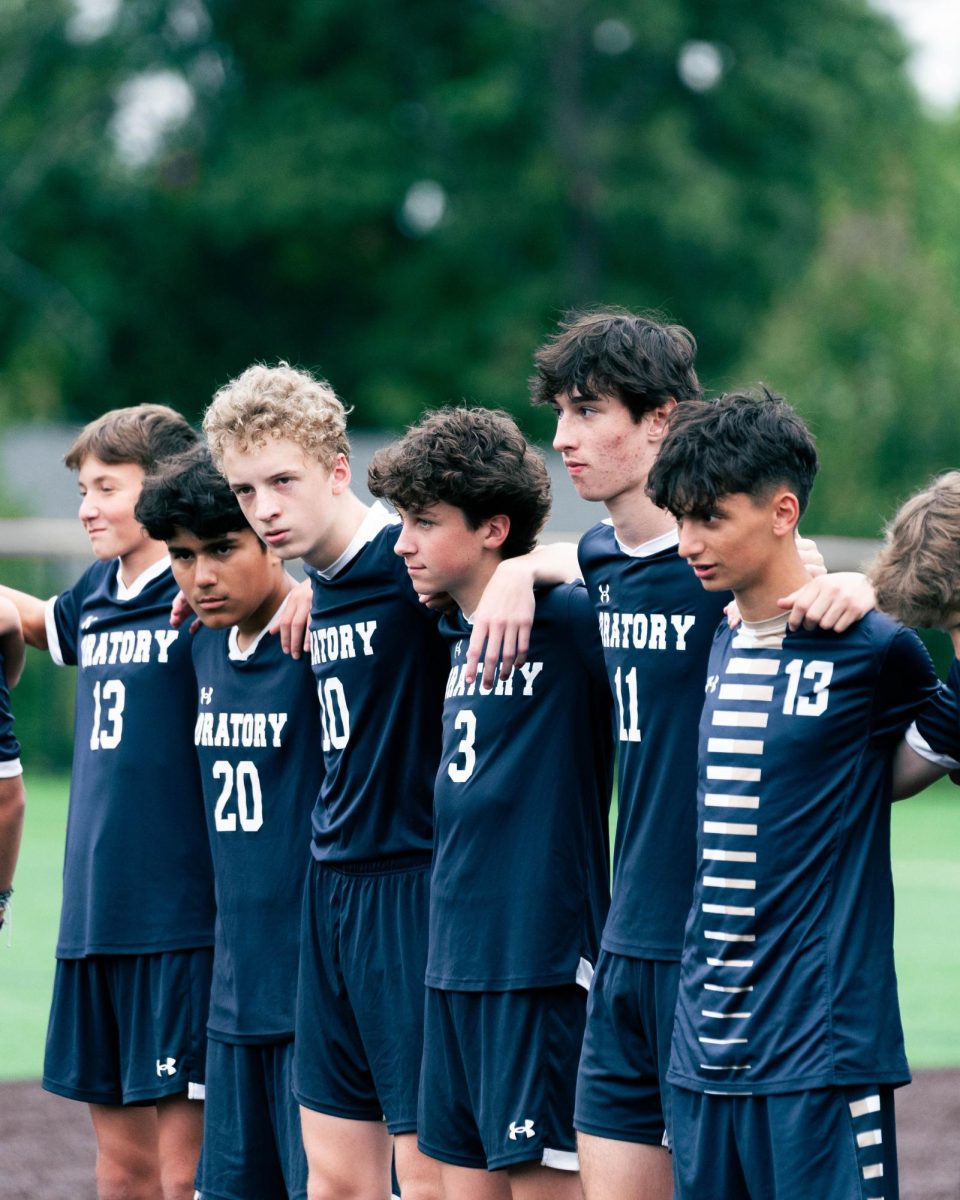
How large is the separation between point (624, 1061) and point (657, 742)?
67cm

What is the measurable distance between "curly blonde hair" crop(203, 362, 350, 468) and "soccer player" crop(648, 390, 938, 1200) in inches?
45.4

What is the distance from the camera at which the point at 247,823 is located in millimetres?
4875

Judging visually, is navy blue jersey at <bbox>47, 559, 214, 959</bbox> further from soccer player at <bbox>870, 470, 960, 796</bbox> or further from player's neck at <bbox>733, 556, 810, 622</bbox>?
soccer player at <bbox>870, 470, 960, 796</bbox>

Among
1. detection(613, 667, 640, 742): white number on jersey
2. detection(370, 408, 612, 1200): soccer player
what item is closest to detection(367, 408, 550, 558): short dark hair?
detection(370, 408, 612, 1200): soccer player

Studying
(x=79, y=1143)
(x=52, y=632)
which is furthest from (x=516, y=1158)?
Result: (x=79, y=1143)

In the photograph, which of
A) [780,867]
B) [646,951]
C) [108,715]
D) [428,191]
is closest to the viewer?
[780,867]

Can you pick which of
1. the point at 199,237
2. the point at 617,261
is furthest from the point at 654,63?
the point at 199,237

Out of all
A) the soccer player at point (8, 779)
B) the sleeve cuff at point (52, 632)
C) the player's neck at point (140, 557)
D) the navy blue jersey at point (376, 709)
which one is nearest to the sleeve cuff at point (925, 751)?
the navy blue jersey at point (376, 709)

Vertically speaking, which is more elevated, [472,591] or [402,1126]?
[472,591]

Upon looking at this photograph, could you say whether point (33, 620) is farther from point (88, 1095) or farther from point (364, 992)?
point (364, 992)

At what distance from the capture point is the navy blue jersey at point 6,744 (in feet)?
17.8

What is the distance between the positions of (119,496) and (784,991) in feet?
8.71

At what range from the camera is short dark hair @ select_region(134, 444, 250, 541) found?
4902 millimetres

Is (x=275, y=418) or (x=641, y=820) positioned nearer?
(x=641, y=820)
